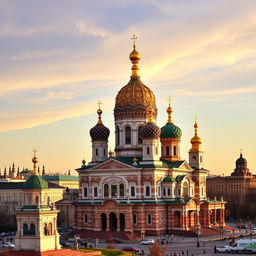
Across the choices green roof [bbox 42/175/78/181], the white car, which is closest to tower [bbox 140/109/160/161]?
the white car

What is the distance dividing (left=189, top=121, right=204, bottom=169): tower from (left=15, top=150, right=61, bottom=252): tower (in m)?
36.9

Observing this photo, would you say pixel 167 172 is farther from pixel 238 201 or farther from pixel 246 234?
pixel 238 201

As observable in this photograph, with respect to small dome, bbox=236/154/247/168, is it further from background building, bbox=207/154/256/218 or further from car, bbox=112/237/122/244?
car, bbox=112/237/122/244

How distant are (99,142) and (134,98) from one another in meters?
7.19

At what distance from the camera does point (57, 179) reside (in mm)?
178875

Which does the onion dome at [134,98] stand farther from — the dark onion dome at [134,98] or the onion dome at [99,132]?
the onion dome at [99,132]

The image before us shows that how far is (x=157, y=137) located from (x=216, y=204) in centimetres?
1481

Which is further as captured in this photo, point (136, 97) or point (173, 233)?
point (136, 97)

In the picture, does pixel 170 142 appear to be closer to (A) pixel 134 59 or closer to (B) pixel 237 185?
(A) pixel 134 59

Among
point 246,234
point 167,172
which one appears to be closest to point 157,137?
point 167,172

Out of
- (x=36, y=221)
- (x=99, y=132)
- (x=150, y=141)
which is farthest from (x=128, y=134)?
(x=36, y=221)

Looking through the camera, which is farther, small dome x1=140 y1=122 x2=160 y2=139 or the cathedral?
small dome x1=140 y1=122 x2=160 y2=139

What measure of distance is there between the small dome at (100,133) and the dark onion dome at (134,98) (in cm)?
245

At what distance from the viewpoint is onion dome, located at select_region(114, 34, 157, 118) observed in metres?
92.1
